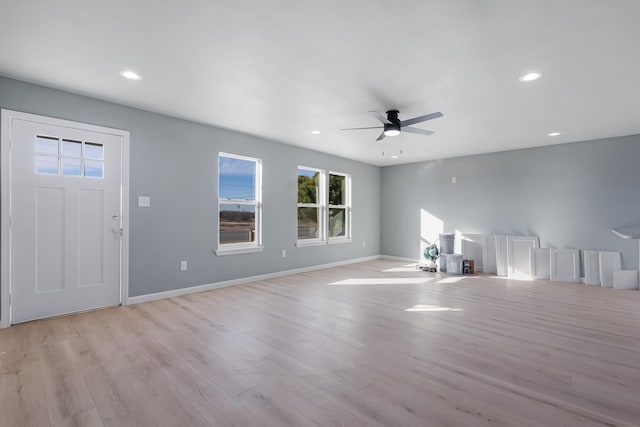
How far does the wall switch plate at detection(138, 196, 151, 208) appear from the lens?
3.97 m

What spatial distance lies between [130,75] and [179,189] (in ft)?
5.56

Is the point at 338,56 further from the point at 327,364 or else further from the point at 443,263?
the point at 443,263

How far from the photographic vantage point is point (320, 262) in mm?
6566

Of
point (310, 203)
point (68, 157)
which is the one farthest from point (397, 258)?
point (68, 157)

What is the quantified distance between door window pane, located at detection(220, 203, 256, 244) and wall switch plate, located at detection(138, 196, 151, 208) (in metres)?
1.13

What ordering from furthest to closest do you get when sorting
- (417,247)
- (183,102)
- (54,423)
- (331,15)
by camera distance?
(417,247), (183,102), (331,15), (54,423)

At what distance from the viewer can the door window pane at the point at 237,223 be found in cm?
495

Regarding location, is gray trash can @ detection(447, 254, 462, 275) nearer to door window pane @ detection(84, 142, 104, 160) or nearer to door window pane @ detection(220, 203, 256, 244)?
door window pane @ detection(220, 203, 256, 244)

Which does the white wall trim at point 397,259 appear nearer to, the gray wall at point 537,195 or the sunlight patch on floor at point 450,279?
the gray wall at point 537,195

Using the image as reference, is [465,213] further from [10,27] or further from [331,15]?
[10,27]

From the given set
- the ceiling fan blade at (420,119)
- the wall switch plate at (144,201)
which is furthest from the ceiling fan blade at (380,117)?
the wall switch plate at (144,201)

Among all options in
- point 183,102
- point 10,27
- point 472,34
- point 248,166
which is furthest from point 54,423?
point 248,166

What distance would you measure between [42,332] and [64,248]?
0.93 metres

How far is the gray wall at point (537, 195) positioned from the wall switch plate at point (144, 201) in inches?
231
